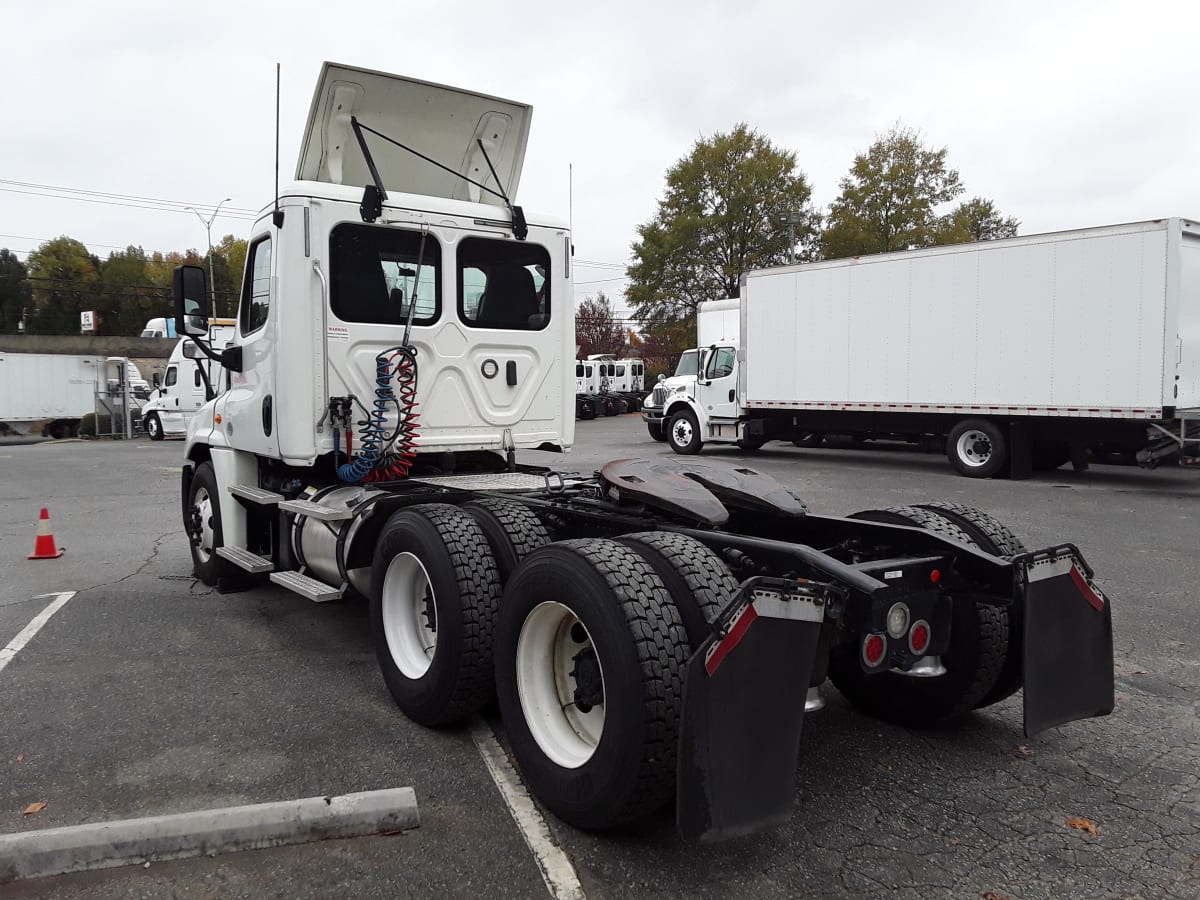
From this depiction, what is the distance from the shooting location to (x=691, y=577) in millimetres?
2992

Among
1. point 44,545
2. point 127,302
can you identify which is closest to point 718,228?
point 44,545

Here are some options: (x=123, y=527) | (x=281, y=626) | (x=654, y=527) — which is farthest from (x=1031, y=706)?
(x=123, y=527)

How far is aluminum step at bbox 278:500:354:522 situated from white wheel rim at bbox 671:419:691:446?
15039 mm

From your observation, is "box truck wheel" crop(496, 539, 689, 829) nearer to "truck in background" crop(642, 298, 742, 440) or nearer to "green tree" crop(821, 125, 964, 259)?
"truck in background" crop(642, 298, 742, 440)

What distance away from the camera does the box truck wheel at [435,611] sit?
3771 mm

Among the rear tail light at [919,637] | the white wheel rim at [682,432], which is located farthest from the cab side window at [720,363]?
the rear tail light at [919,637]

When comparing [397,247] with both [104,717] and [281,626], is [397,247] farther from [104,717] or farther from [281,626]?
[104,717]

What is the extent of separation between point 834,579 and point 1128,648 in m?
3.26

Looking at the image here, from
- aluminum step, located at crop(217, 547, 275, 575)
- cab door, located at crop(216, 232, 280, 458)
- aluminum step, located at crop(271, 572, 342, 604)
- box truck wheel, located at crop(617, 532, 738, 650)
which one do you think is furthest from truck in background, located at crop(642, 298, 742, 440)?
box truck wheel, located at crop(617, 532, 738, 650)

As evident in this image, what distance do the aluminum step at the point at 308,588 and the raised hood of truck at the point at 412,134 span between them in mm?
2555

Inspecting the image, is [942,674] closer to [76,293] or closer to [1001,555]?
[1001,555]

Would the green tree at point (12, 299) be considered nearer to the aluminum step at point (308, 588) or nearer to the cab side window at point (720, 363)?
the cab side window at point (720, 363)

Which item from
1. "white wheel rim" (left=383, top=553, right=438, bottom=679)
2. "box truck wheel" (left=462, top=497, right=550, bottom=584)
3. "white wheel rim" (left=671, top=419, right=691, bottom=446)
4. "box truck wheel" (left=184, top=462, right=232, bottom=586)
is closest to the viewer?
"box truck wheel" (left=462, top=497, right=550, bottom=584)

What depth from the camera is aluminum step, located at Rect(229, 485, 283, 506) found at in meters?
5.61
